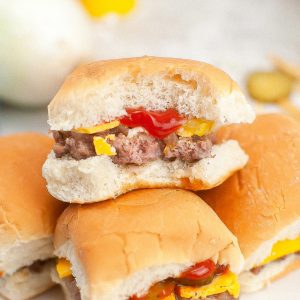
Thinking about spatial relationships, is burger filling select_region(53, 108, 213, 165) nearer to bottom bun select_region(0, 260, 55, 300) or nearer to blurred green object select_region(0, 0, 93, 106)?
bottom bun select_region(0, 260, 55, 300)

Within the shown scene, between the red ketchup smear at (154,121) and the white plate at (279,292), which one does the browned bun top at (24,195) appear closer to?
the white plate at (279,292)

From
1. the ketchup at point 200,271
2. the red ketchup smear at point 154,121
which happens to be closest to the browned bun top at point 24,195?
the red ketchup smear at point 154,121

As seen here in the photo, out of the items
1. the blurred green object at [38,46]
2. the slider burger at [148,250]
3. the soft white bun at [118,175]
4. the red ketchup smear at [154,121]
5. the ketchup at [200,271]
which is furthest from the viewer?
the blurred green object at [38,46]

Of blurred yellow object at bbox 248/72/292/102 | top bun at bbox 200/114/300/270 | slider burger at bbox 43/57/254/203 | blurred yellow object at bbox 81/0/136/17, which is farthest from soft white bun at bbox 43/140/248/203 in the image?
blurred yellow object at bbox 81/0/136/17

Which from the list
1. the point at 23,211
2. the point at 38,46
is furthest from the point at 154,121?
the point at 38,46

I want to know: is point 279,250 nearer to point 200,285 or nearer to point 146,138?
point 200,285

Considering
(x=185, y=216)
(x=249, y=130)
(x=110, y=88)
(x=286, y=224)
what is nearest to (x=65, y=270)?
(x=185, y=216)

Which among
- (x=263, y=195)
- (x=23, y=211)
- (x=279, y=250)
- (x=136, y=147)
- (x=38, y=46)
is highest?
(x=38, y=46)
